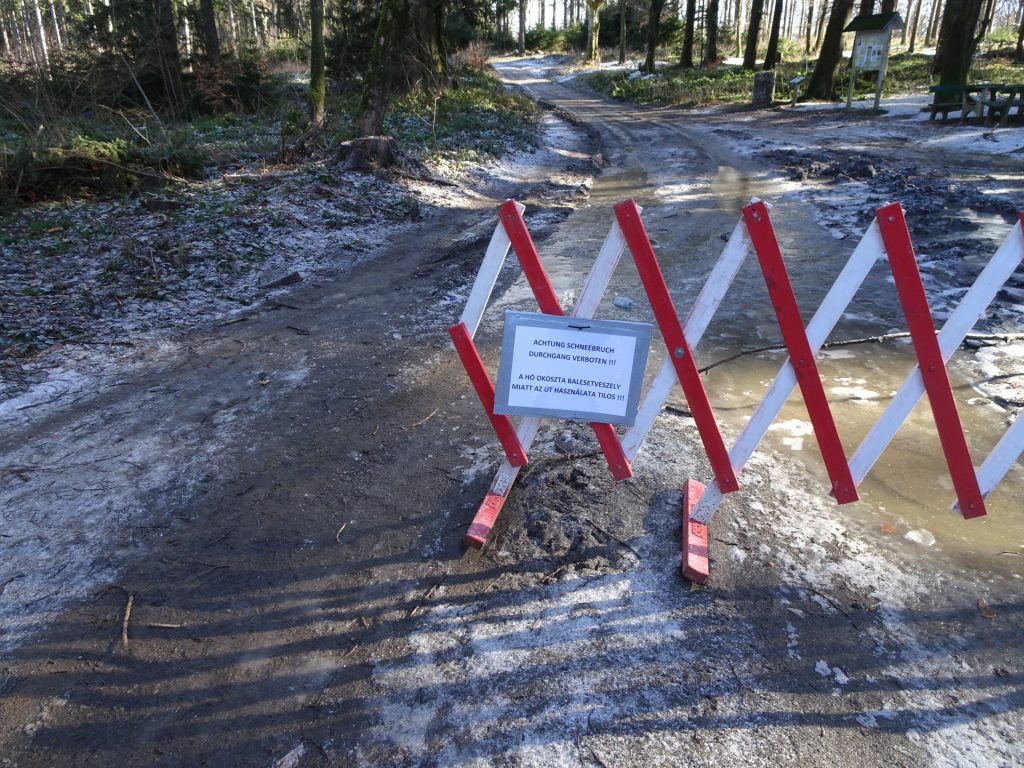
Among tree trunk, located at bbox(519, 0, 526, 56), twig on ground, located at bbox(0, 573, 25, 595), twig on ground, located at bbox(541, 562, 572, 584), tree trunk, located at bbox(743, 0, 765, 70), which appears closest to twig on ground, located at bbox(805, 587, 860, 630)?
twig on ground, located at bbox(541, 562, 572, 584)

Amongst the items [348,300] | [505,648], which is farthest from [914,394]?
[348,300]

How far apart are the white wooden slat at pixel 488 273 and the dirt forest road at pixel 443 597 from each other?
3.34 ft

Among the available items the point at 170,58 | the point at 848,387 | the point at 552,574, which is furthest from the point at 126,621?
the point at 170,58

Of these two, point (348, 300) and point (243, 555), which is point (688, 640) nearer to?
point (243, 555)

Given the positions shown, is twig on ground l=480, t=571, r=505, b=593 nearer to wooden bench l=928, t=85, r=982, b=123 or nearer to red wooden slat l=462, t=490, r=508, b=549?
red wooden slat l=462, t=490, r=508, b=549

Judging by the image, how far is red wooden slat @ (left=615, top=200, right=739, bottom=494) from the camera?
9.03 ft

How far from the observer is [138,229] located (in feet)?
26.4

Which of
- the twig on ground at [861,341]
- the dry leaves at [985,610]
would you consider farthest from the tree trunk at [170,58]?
the dry leaves at [985,610]

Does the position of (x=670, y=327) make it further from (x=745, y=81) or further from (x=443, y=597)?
(x=745, y=81)

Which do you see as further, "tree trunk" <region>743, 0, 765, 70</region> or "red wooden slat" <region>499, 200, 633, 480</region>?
"tree trunk" <region>743, 0, 765, 70</region>

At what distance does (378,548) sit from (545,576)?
0.84 m

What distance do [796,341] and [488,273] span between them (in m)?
1.42

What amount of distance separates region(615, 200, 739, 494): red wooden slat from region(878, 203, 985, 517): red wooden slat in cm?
86

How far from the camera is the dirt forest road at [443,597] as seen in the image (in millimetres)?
2203
